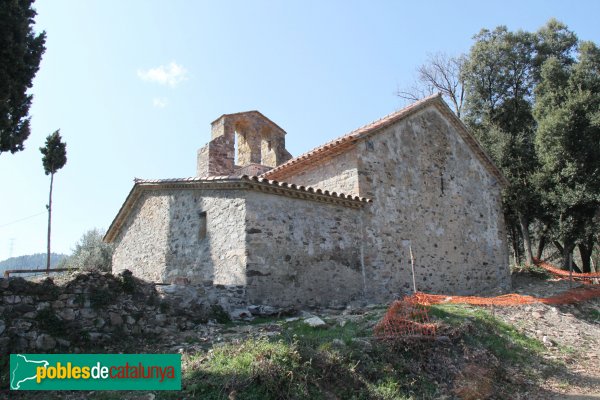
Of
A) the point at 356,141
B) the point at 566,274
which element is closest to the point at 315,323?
the point at 356,141

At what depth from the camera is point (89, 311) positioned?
270 inches

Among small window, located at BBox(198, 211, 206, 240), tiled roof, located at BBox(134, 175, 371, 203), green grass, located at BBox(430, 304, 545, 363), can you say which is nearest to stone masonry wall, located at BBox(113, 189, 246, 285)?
small window, located at BBox(198, 211, 206, 240)

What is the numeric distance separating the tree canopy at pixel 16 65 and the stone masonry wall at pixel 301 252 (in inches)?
207

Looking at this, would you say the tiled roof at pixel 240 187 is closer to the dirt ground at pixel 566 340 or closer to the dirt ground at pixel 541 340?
the dirt ground at pixel 541 340

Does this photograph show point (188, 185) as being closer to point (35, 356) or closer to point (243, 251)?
point (243, 251)

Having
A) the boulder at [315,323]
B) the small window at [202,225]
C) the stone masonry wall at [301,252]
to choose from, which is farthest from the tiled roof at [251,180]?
the boulder at [315,323]

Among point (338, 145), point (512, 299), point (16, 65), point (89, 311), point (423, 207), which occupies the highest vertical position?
point (16, 65)

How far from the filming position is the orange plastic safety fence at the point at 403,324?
7567mm

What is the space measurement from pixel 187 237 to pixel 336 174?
4916mm

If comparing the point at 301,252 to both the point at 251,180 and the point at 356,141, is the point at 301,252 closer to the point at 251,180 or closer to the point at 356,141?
the point at 251,180

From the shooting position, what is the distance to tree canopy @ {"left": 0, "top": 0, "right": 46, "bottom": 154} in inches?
335

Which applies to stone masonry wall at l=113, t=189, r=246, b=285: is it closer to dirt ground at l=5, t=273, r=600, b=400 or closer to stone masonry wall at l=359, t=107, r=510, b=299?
dirt ground at l=5, t=273, r=600, b=400

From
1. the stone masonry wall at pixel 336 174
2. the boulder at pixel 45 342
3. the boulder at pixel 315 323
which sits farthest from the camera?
the stone masonry wall at pixel 336 174

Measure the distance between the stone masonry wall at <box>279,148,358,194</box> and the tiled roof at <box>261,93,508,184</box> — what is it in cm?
17
